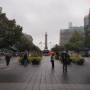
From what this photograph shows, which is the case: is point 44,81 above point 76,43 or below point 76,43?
below

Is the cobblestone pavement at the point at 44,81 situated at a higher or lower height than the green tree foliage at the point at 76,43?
lower

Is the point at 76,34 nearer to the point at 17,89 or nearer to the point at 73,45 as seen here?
the point at 73,45

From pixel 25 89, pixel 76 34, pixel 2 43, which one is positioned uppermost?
pixel 76 34

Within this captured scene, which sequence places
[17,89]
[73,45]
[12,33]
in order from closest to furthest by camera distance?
[17,89] → [12,33] → [73,45]

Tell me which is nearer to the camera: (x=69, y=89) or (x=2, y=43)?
(x=69, y=89)

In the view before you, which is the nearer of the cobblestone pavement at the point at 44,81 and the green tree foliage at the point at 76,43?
the cobblestone pavement at the point at 44,81

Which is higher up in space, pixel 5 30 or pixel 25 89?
pixel 5 30

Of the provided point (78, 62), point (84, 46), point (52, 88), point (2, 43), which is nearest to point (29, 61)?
point (78, 62)

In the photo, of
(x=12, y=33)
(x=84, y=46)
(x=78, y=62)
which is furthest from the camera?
(x=84, y=46)

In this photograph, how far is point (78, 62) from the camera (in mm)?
46969

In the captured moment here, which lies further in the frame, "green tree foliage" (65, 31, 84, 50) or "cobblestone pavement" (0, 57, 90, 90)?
"green tree foliage" (65, 31, 84, 50)

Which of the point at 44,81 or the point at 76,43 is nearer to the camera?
Answer: the point at 44,81

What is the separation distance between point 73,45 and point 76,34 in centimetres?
827

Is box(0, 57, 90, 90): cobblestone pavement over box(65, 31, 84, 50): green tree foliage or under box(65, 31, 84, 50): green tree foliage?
under
